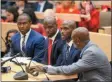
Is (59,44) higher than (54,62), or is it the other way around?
(59,44)

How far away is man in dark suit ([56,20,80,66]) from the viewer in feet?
9.22

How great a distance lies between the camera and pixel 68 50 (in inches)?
113

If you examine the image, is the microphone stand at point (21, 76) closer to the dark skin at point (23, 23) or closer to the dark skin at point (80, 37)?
the dark skin at point (80, 37)

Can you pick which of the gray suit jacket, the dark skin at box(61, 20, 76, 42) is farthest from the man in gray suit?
the dark skin at box(61, 20, 76, 42)

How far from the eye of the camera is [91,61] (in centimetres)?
248

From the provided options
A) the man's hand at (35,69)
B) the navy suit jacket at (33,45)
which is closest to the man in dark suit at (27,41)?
the navy suit jacket at (33,45)

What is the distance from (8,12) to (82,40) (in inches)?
112

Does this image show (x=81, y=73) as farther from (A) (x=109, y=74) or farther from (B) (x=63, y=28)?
(B) (x=63, y=28)

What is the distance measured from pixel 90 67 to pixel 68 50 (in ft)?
1.43

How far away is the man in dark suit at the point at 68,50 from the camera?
2.81m

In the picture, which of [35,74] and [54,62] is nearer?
[35,74]

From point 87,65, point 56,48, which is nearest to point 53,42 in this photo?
point 56,48

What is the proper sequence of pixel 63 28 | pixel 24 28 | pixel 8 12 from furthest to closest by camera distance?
pixel 8 12, pixel 24 28, pixel 63 28

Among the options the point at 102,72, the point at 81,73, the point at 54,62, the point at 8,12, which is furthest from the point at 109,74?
the point at 8,12
